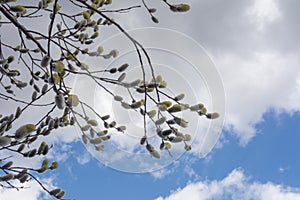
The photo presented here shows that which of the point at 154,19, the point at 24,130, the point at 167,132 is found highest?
the point at 154,19

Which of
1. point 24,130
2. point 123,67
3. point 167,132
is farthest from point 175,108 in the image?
point 24,130

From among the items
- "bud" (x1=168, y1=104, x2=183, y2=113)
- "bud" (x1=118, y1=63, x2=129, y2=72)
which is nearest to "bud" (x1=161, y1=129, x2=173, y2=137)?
"bud" (x1=168, y1=104, x2=183, y2=113)

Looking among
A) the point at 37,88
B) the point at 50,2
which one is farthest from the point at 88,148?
the point at 50,2

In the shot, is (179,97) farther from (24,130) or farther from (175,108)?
(24,130)

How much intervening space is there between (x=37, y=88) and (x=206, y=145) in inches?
35.9

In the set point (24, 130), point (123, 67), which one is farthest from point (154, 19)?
point (24, 130)

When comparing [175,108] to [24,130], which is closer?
[24,130]

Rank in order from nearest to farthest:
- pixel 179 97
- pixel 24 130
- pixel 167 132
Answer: pixel 24 130
pixel 167 132
pixel 179 97

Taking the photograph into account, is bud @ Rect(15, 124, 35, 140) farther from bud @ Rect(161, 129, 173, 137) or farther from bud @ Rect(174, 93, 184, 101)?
bud @ Rect(174, 93, 184, 101)

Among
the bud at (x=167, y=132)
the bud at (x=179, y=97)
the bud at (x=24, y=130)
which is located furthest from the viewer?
the bud at (x=179, y=97)

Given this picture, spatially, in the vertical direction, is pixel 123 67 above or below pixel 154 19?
below

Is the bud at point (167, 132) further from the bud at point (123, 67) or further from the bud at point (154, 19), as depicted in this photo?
the bud at point (154, 19)

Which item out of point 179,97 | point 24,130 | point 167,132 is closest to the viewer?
point 24,130

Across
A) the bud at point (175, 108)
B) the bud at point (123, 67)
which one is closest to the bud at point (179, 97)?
the bud at point (175, 108)
